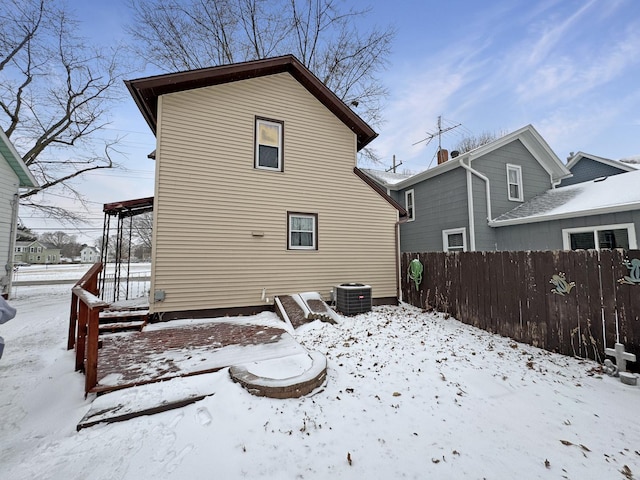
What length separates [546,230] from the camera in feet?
30.3

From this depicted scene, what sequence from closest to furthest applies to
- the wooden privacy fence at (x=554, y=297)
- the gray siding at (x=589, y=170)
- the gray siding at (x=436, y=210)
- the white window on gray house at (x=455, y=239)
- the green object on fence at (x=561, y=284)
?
the wooden privacy fence at (x=554, y=297), the green object on fence at (x=561, y=284), the white window on gray house at (x=455, y=239), the gray siding at (x=436, y=210), the gray siding at (x=589, y=170)

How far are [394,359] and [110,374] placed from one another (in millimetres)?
3732

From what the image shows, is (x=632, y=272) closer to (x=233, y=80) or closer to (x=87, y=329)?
(x=87, y=329)

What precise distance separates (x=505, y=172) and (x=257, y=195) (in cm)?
1002

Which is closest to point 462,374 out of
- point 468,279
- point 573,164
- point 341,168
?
point 468,279

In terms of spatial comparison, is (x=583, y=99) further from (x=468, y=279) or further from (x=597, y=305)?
(x=597, y=305)

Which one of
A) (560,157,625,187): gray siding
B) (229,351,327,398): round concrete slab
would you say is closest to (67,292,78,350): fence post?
(229,351,327,398): round concrete slab

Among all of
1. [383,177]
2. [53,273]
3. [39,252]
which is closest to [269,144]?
[383,177]

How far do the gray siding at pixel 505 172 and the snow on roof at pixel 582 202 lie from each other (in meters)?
0.37

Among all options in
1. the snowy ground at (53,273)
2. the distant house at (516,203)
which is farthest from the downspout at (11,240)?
the distant house at (516,203)

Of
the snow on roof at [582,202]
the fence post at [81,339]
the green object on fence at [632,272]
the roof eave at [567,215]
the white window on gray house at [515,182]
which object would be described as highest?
the white window on gray house at [515,182]

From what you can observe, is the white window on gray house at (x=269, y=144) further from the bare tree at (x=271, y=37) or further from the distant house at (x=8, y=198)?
the distant house at (x=8, y=198)

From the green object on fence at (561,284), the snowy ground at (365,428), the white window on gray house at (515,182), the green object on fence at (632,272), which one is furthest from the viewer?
the white window on gray house at (515,182)

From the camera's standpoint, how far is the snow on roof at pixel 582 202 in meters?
7.99
